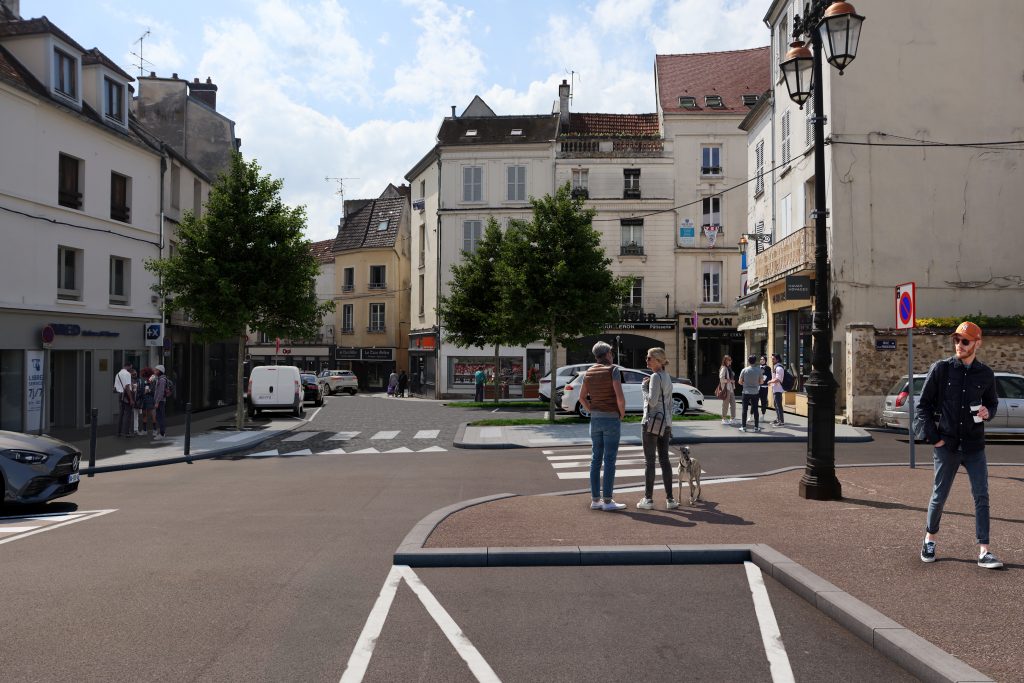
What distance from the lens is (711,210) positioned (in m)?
41.3

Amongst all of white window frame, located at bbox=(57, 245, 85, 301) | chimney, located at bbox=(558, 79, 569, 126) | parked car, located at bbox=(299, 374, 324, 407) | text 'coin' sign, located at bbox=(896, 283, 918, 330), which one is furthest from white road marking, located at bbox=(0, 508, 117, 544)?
chimney, located at bbox=(558, 79, 569, 126)

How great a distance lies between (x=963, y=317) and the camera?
865 inches

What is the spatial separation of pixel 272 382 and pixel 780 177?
18.2 metres

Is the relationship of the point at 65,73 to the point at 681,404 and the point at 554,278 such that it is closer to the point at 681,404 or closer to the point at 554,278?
the point at 554,278

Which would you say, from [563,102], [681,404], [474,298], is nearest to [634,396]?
[681,404]

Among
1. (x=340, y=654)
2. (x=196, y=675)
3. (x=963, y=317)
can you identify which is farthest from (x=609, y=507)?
(x=963, y=317)

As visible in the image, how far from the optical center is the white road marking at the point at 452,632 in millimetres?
4273

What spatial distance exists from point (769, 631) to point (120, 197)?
25083 millimetres

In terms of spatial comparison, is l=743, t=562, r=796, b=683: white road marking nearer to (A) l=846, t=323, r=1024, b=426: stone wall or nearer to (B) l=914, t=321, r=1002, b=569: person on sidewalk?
(B) l=914, t=321, r=1002, b=569: person on sidewalk

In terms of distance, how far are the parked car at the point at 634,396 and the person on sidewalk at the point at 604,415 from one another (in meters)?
14.6

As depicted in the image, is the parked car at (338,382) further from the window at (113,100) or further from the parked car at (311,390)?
the window at (113,100)

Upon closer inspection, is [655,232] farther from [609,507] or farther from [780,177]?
[609,507]

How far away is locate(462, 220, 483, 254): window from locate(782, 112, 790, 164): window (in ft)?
67.2

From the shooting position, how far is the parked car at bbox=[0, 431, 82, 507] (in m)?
9.48
